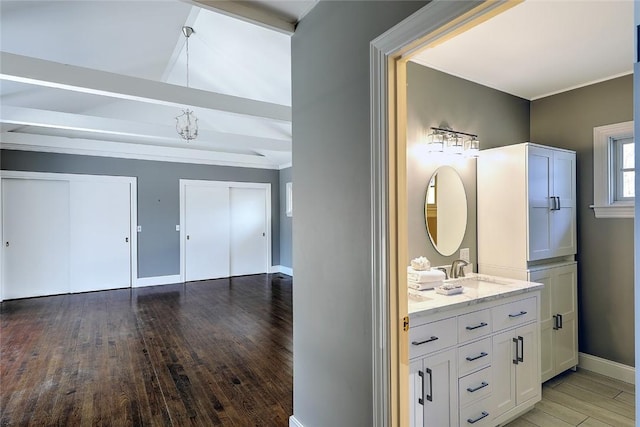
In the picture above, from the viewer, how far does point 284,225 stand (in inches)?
296

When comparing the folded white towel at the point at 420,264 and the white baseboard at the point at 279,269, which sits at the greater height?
the folded white towel at the point at 420,264

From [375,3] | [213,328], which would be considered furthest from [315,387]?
[213,328]

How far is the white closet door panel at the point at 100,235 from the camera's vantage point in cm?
571

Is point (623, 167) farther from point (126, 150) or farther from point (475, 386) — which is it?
point (126, 150)

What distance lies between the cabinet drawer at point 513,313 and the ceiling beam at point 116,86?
3088 millimetres

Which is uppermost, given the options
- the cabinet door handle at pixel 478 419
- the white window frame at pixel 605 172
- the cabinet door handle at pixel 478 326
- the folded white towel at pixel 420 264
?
the white window frame at pixel 605 172

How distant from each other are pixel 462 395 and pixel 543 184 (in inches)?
69.3

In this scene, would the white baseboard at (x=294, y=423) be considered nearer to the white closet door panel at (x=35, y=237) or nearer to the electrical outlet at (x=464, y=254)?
the electrical outlet at (x=464, y=254)

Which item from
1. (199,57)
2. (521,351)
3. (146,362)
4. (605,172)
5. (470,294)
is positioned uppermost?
(199,57)

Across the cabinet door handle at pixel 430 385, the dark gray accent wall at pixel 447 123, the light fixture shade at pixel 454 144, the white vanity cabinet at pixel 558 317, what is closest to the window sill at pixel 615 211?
the white vanity cabinet at pixel 558 317

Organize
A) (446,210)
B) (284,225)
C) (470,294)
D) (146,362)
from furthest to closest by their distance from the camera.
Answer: (284,225)
(146,362)
(446,210)
(470,294)

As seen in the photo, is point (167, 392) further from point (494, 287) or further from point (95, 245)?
point (95, 245)

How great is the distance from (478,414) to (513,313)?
63cm

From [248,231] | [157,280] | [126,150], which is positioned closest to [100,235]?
[157,280]
